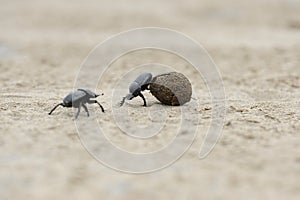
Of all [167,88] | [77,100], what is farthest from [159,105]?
[77,100]

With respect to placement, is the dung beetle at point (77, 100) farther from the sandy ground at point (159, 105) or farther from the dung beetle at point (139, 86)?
the dung beetle at point (139, 86)

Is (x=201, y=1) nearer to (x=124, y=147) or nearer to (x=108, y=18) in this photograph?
(x=108, y=18)

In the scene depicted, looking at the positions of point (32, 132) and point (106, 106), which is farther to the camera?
point (106, 106)

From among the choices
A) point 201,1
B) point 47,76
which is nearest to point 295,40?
point 201,1

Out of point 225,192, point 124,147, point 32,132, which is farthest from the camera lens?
point 32,132

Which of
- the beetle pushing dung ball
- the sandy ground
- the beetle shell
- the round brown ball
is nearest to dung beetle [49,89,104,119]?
the beetle shell

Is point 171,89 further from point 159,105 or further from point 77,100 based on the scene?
point 77,100
